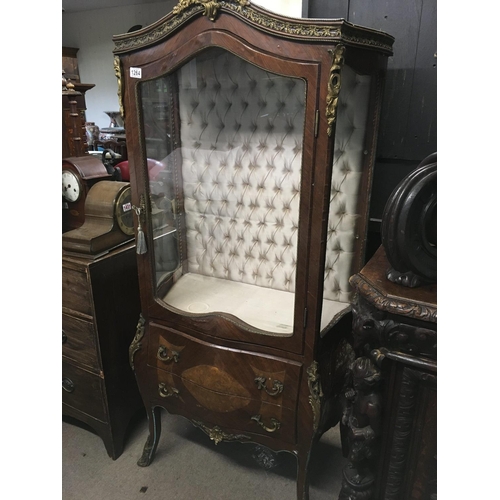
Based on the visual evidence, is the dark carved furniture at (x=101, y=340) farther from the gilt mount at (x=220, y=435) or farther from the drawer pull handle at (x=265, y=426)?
the drawer pull handle at (x=265, y=426)

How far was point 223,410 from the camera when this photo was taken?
1.13 m

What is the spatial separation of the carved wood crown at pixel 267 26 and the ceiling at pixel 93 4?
3612 mm

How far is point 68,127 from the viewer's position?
1.45m

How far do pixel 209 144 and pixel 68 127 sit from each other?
1.95ft

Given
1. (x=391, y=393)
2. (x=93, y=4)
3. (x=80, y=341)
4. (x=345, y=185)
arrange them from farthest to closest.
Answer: (x=93, y=4) → (x=80, y=341) → (x=345, y=185) → (x=391, y=393)

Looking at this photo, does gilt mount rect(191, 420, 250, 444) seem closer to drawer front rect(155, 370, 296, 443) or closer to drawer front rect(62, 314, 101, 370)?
drawer front rect(155, 370, 296, 443)

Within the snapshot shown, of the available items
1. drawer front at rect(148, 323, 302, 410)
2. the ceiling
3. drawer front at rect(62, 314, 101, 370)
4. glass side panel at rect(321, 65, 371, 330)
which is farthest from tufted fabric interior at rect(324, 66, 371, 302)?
the ceiling

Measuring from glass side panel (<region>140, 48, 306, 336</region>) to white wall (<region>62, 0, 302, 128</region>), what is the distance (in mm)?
3487

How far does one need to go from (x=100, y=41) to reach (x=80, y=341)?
4174 millimetres

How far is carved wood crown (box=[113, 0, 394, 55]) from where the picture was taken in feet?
2.52

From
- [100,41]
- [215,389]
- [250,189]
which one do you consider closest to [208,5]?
[250,189]

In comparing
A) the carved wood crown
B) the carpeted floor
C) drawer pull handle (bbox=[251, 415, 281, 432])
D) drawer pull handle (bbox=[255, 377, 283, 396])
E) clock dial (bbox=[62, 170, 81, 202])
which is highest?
the carved wood crown

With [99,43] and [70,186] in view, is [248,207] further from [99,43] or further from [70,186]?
[99,43]

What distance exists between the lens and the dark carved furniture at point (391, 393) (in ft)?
2.33
